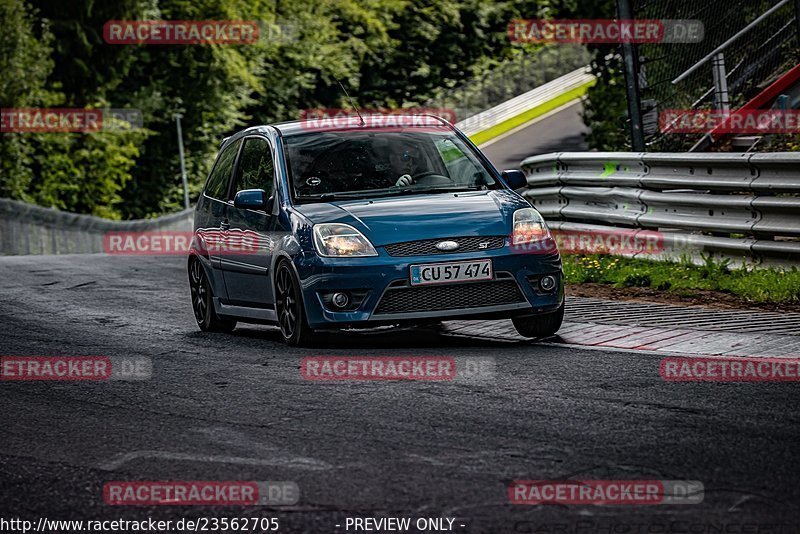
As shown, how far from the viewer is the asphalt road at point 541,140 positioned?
4794cm

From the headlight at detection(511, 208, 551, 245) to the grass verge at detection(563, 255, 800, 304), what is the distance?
2.24m

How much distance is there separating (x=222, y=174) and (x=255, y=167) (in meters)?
0.89

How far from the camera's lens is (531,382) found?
8.20m

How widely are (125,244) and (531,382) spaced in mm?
29382

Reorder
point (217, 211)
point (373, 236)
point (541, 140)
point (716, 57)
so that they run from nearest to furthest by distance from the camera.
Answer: point (373, 236) < point (217, 211) < point (716, 57) < point (541, 140)

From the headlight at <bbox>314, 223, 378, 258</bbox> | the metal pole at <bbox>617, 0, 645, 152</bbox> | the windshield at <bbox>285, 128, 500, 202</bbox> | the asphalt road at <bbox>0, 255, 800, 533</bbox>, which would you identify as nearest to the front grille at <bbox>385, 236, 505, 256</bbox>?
the headlight at <bbox>314, 223, 378, 258</bbox>

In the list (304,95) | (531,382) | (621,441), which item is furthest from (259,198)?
(304,95)

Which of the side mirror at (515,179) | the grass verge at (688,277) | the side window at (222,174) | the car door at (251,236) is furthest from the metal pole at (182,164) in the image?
the side mirror at (515,179)

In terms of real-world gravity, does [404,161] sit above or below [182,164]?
below

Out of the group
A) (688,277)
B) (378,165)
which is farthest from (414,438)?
(688,277)

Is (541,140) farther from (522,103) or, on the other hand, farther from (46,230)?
(46,230)

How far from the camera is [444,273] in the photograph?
977 centimetres

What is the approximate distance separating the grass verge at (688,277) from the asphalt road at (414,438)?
248 centimetres

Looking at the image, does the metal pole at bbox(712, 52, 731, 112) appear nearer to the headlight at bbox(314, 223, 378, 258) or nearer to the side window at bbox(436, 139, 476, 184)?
the side window at bbox(436, 139, 476, 184)
